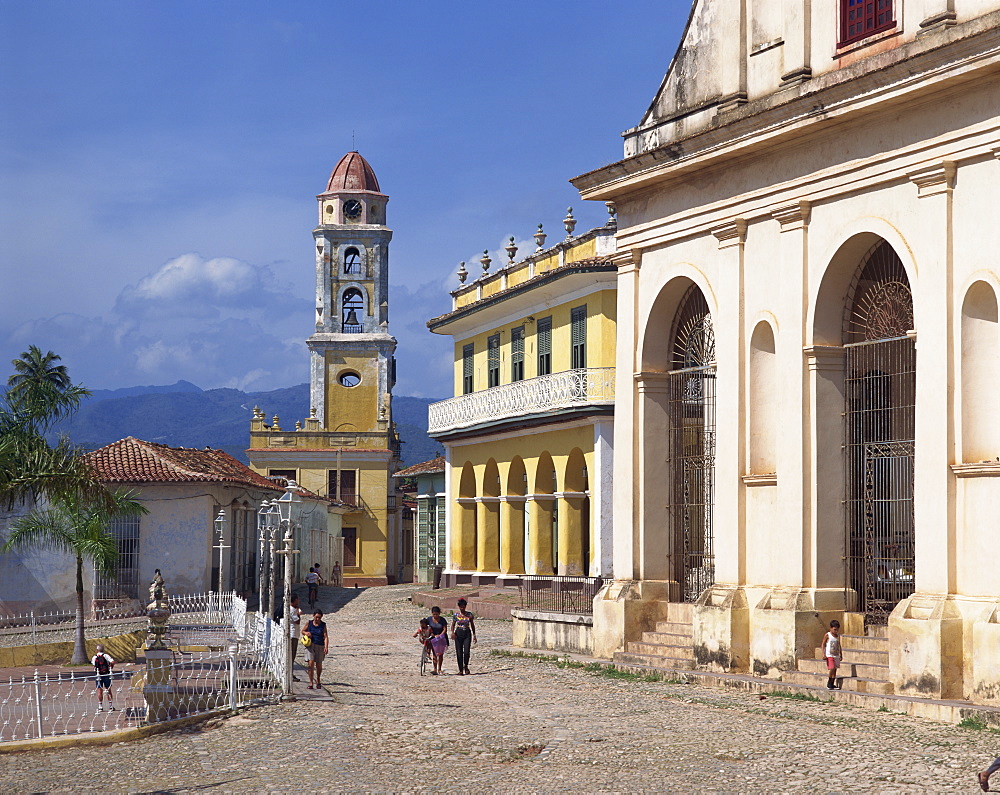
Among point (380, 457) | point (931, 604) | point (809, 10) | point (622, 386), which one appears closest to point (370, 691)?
point (622, 386)

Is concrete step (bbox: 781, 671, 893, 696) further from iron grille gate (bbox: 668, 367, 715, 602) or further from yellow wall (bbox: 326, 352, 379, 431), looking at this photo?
yellow wall (bbox: 326, 352, 379, 431)

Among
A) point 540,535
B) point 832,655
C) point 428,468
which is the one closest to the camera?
point 832,655

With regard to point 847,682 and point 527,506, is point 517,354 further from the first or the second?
point 847,682

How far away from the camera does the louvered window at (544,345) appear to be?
35.2 metres

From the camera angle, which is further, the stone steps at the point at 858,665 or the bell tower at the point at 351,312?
the bell tower at the point at 351,312

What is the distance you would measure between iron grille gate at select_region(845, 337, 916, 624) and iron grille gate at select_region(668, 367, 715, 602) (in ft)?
9.32

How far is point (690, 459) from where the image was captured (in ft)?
69.1

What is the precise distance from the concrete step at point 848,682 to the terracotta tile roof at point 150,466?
20586 millimetres

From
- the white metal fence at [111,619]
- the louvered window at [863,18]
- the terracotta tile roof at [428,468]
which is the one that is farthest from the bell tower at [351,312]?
the louvered window at [863,18]

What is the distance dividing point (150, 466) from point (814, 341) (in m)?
22.4

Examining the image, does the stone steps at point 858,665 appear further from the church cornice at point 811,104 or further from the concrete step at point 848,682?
the church cornice at point 811,104

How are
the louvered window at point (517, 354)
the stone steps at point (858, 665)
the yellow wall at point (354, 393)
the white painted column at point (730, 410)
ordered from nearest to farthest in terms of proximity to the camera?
the stone steps at point (858, 665) < the white painted column at point (730, 410) < the louvered window at point (517, 354) < the yellow wall at point (354, 393)

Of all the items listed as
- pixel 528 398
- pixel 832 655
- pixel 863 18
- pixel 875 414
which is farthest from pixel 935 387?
pixel 528 398

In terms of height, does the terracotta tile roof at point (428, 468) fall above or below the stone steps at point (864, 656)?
above
